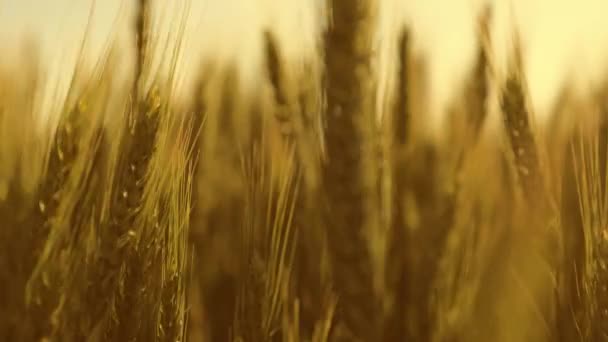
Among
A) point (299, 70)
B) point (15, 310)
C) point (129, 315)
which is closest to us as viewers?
point (15, 310)

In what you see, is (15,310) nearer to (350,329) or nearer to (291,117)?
(350,329)

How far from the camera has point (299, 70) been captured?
123 cm

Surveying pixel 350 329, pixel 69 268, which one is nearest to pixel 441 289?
pixel 350 329

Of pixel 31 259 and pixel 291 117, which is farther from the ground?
pixel 291 117

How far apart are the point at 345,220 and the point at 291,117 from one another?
1.29 ft

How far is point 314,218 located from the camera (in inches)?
42.6

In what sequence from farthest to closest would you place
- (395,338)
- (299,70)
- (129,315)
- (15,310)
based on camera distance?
1. (299,70)
2. (395,338)
3. (129,315)
4. (15,310)

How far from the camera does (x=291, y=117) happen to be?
48.8 inches

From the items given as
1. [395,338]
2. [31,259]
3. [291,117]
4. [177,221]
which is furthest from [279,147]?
[31,259]

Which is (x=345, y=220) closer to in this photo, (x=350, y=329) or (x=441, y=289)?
(x=350, y=329)

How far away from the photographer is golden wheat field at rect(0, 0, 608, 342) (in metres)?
0.88

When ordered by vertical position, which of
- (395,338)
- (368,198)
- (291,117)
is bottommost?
(395,338)

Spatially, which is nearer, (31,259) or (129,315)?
(31,259)

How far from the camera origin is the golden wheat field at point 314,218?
0.88 m
